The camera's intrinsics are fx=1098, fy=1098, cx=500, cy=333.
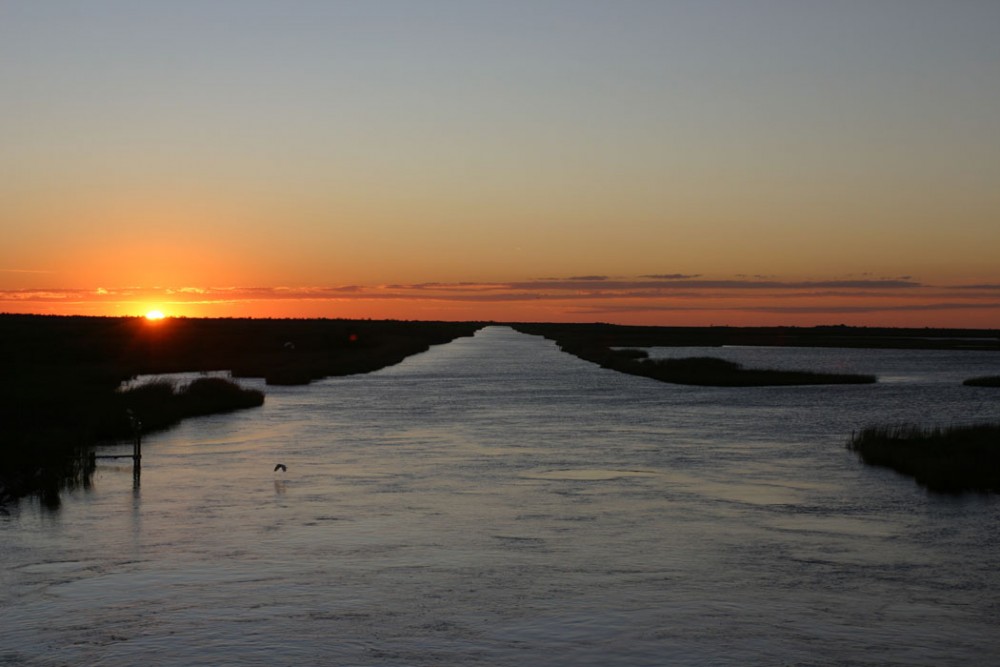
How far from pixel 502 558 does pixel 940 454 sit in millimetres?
17223

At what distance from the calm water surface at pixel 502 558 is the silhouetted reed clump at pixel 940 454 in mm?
787

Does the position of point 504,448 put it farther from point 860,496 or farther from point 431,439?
point 860,496

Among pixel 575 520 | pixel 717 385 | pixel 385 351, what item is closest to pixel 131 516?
pixel 575 520

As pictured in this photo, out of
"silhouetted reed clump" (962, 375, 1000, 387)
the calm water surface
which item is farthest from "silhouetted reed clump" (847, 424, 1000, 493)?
"silhouetted reed clump" (962, 375, 1000, 387)

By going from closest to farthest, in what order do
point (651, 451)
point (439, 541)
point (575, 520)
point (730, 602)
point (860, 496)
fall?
point (730, 602)
point (439, 541)
point (575, 520)
point (860, 496)
point (651, 451)

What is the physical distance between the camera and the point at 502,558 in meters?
19.7

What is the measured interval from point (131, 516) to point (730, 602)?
1335 centimetres

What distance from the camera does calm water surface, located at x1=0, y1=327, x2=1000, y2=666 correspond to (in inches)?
577

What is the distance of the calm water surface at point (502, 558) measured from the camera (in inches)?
577

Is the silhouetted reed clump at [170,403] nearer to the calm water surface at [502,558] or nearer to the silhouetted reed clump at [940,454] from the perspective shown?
the calm water surface at [502,558]

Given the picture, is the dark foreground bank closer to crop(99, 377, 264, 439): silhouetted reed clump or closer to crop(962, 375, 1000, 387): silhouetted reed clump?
crop(99, 377, 264, 439): silhouetted reed clump

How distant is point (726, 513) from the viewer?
79.7 feet

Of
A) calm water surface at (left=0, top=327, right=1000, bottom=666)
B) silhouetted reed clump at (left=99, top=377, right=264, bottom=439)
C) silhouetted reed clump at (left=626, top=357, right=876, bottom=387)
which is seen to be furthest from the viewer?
silhouetted reed clump at (left=626, top=357, right=876, bottom=387)

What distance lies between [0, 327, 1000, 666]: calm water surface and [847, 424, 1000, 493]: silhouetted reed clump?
787 mm
